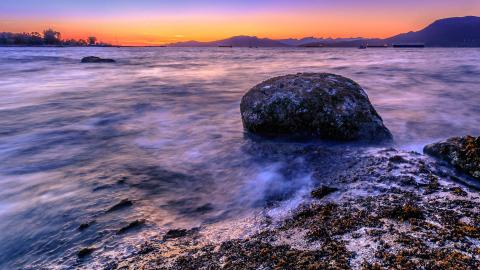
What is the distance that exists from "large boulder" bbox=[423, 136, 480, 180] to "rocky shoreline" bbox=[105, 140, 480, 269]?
9.7 inches

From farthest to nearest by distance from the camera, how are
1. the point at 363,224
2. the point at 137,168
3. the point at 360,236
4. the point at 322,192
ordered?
the point at 137,168, the point at 322,192, the point at 363,224, the point at 360,236

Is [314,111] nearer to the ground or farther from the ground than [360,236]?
farther from the ground

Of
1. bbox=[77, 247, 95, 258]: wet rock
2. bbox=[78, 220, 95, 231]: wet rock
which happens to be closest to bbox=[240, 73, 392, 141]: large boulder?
bbox=[78, 220, 95, 231]: wet rock

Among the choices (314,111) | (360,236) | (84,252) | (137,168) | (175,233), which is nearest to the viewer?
(360,236)

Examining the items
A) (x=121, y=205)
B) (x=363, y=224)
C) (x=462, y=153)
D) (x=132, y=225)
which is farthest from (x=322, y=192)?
(x=121, y=205)

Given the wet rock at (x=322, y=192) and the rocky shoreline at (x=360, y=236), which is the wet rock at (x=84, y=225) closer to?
the rocky shoreline at (x=360, y=236)

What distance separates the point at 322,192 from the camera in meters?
4.19

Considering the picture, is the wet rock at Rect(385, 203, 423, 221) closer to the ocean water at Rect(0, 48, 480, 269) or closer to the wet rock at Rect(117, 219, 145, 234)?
the ocean water at Rect(0, 48, 480, 269)

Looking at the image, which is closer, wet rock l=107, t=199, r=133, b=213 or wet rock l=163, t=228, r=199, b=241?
wet rock l=163, t=228, r=199, b=241

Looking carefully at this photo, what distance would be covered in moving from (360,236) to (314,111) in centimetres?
373

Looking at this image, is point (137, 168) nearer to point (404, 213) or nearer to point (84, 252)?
point (84, 252)

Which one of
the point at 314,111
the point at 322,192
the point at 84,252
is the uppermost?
the point at 314,111

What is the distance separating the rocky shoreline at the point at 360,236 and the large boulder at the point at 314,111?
2.00m

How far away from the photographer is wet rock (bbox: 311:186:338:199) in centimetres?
415
